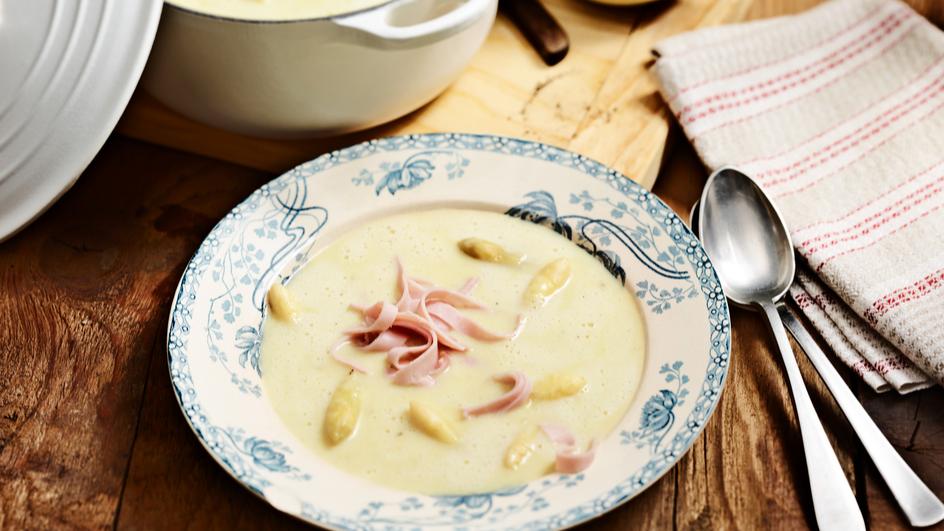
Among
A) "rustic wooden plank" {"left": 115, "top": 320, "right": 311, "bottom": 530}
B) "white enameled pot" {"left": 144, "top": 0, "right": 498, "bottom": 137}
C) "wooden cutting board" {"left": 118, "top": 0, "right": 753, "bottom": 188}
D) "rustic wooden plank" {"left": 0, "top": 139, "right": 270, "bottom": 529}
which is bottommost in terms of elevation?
"rustic wooden plank" {"left": 0, "top": 139, "right": 270, "bottom": 529}

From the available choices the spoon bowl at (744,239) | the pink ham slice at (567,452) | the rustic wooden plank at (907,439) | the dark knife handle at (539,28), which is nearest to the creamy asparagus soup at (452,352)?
the pink ham slice at (567,452)

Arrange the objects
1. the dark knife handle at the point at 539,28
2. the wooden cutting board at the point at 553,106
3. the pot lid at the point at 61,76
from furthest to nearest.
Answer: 1. the dark knife handle at the point at 539,28
2. the wooden cutting board at the point at 553,106
3. the pot lid at the point at 61,76

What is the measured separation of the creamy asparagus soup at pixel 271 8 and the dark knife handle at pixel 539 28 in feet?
1.18

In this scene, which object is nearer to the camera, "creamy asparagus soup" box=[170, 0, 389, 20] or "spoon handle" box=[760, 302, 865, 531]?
"spoon handle" box=[760, 302, 865, 531]

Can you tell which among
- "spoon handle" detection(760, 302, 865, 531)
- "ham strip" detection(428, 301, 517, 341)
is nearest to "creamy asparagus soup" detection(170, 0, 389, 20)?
"ham strip" detection(428, 301, 517, 341)

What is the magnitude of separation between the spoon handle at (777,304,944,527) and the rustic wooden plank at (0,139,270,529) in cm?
76

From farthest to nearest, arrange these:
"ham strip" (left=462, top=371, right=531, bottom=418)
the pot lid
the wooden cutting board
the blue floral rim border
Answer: the wooden cutting board
the pot lid
"ham strip" (left=462, top=371, right=531, bottom=418)
the blue floral rim border

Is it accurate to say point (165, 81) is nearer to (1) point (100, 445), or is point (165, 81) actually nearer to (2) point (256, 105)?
(2) point (256, 105)

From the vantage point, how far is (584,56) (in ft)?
5.20

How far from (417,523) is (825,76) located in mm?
980

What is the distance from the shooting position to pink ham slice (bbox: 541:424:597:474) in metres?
0.96

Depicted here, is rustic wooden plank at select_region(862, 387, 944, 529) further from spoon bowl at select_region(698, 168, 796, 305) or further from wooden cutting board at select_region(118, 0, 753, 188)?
wooden cutting board at select_region(118, 0, 753, 188)

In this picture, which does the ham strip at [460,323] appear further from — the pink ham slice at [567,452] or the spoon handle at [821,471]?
the spoon handle at [821,471]

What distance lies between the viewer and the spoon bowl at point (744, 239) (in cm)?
121
